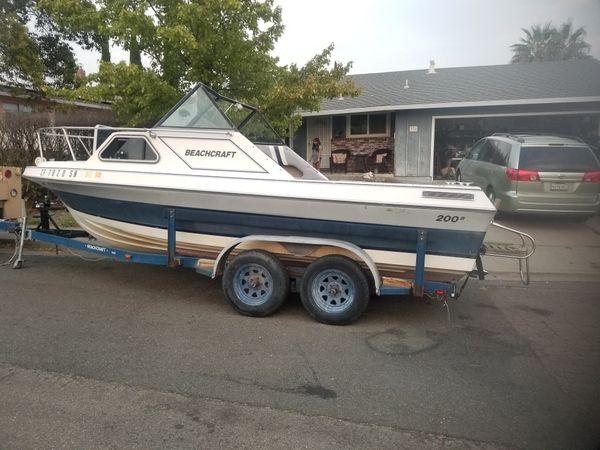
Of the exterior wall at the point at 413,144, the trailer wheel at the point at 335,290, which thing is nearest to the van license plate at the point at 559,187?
the trailer wheel at the point at 335,290

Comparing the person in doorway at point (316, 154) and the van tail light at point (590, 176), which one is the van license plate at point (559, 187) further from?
the person in doorway at point (316, 154)

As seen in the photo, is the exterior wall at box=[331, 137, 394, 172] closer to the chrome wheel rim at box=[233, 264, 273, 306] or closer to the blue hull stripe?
the blue hull stripe

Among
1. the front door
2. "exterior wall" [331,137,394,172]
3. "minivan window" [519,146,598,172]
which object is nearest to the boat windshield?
"minivan window" [519,146,598,172]

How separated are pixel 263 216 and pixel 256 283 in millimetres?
701

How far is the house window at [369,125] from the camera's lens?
18734 mm

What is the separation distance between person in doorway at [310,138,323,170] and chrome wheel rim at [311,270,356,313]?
13.8 meters

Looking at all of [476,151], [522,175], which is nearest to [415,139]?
[476,151]

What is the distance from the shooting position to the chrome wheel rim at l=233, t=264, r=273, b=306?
16.7ft

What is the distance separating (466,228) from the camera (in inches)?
178

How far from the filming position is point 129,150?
5672mm

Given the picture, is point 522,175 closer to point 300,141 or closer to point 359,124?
point 359,124

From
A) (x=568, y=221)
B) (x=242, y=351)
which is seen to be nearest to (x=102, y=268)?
(x=242, y=351)

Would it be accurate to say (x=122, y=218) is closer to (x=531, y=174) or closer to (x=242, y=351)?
(x=242, y=351)

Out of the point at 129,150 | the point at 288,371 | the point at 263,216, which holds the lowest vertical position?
the point at 288,371
